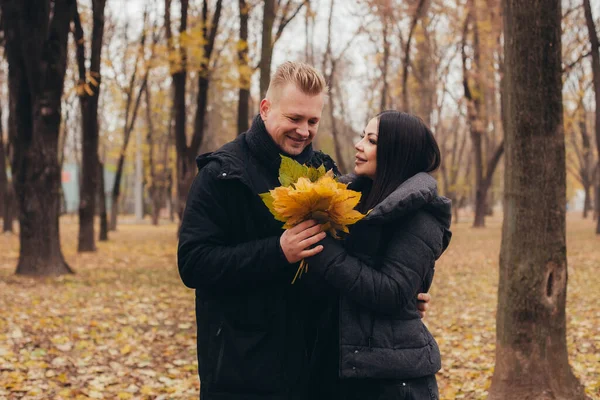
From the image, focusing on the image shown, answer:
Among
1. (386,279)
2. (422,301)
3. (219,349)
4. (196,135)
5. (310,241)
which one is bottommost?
(219,349)

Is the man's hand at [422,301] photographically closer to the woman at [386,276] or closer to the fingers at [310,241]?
the woman at [386,276]

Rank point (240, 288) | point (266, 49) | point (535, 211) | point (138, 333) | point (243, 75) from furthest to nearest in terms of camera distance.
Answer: point (243, 75)
point (266, 49)
point (138, 333)
point (535, 211)
point (240, 288)

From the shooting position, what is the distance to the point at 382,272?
2.30 metres

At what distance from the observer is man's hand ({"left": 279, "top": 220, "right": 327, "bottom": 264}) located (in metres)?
2.22

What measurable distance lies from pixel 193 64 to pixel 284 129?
1313 centimetres

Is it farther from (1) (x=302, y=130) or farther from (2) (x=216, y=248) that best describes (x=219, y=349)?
(1) (x=302, y=130)

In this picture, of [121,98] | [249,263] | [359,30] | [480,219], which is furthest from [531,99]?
[121,98]

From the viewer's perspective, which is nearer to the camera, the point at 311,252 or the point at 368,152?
the point at 311,252

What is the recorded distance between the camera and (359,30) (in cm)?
2225

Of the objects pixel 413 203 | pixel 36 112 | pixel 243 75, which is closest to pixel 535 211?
pixel 413 203

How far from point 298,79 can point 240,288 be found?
83cm

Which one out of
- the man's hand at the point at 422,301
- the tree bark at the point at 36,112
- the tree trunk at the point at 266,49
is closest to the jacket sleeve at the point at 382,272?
the man's hand at the point at 422,301

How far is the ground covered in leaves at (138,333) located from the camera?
5.55 m

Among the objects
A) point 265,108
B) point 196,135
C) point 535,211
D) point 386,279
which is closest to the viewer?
point 386,279
